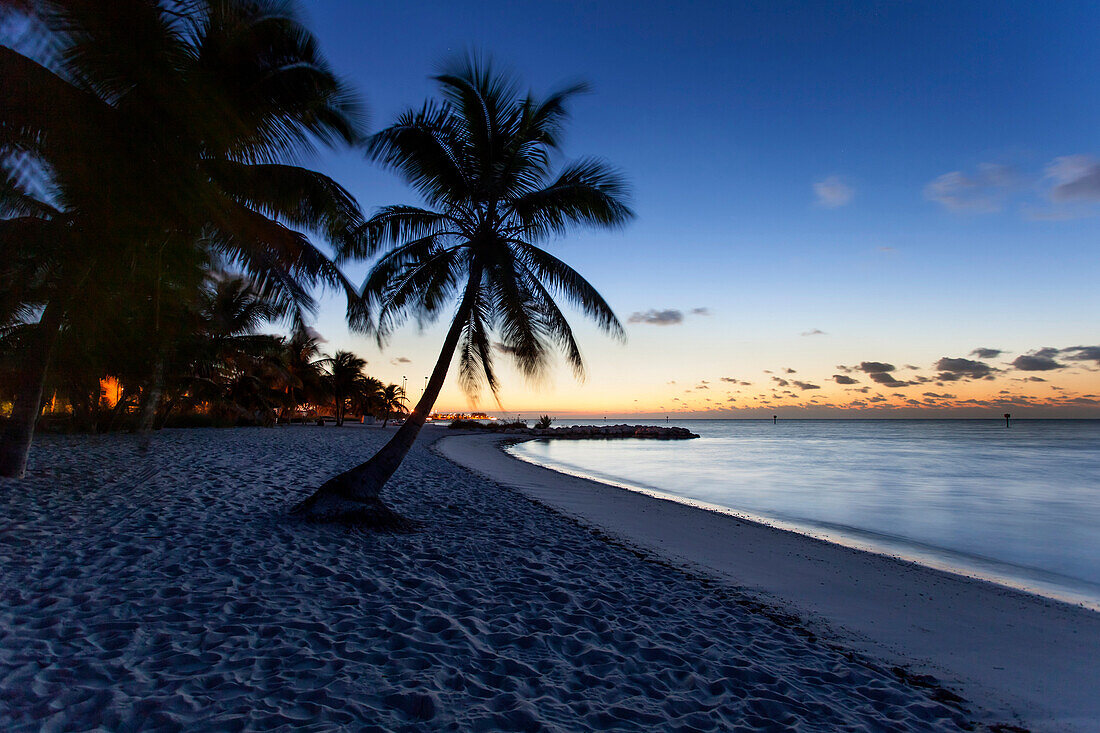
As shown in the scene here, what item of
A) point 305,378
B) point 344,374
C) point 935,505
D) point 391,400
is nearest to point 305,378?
point 305,378

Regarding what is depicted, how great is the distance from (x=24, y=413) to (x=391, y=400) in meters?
46.1

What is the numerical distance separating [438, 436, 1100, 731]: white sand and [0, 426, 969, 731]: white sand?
0.51 meters

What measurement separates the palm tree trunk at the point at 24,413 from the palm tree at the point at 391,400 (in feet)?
130

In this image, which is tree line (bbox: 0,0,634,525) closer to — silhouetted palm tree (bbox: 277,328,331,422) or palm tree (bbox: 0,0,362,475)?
palm tree (bbox: 0,0,362,475)

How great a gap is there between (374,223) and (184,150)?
473 cm

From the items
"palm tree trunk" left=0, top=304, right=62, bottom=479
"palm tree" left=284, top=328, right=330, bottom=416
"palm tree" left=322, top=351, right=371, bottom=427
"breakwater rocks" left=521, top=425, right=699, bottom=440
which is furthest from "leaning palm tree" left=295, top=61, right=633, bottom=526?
"breakwater rocks" left=521, top=425, right=699, bottom=440

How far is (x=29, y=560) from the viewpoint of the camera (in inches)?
173

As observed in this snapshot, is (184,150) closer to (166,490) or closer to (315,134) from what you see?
(315,134)

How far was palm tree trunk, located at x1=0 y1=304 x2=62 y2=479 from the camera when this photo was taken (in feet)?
20.7

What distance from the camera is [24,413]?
716cm

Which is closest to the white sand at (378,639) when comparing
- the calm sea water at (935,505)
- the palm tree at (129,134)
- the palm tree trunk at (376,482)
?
the palm tree trunk at (376,482)

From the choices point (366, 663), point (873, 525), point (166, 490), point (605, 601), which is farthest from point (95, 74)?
point (873, 525)

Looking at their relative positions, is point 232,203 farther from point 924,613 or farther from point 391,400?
point 391,400

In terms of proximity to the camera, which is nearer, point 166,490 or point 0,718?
point 0,718
